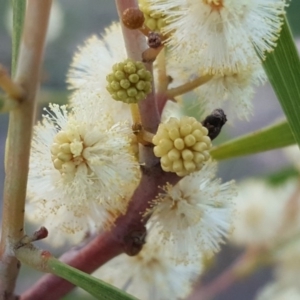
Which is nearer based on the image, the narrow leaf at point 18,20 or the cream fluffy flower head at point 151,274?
the narrow leaf at point 18,20

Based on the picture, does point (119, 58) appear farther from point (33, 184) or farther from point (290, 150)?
point (290, 150)

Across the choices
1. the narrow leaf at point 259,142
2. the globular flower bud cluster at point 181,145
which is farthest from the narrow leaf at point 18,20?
the narrow leaf at point 259,142

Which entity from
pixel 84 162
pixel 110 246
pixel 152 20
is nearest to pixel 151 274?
pixel 110 246

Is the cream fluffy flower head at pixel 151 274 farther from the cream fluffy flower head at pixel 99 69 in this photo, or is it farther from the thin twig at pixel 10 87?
the thin twig at pixel 10 87

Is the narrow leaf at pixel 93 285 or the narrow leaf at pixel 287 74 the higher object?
the narrow leaf at pixel 287 74

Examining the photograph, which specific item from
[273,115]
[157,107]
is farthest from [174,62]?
[273,115]

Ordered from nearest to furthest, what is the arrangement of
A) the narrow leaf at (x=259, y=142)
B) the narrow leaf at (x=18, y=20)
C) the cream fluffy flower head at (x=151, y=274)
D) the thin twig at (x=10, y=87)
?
the thin twig at (x=10, y=87)
the narrow leaf at (x=18, y=20)
the narrow leaf at (x=259, y=142)
the cream fluffy flower head at (x=151, y=274)

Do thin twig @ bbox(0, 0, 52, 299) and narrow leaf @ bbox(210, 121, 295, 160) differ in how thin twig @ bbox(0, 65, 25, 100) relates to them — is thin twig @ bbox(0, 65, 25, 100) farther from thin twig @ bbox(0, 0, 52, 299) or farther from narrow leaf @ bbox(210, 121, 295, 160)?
narrow leaf @ bbox(210, 121, 295, 160)
